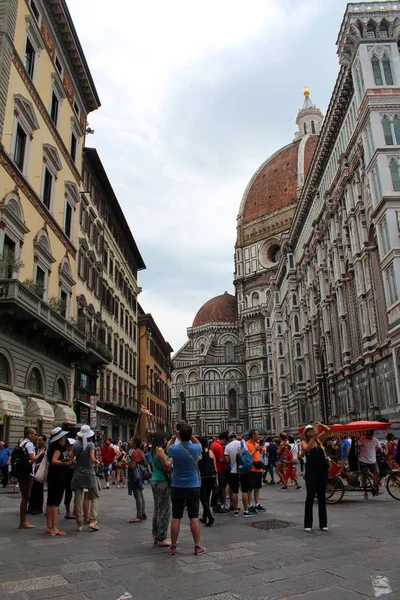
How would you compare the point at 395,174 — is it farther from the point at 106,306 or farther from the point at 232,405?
the point at 232,405

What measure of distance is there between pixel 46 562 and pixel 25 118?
58.4 ft

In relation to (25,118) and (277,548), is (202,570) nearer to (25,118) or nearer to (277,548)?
(277,548)

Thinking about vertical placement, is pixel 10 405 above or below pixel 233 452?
above

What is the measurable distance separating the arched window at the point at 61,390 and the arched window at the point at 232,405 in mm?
71869

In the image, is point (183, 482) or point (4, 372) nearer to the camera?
point (183, 482)

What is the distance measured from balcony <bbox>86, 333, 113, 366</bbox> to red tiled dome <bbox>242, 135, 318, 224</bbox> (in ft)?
247

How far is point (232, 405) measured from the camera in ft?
311

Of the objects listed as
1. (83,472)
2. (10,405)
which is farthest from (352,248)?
(83,472)

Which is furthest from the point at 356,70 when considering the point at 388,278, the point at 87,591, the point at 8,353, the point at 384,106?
the point at 87,591

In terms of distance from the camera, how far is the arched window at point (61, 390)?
2394cm

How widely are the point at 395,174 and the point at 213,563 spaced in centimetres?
2449

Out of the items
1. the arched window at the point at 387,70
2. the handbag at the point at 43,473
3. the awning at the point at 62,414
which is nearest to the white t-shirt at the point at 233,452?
the handbag at the point at 43,473

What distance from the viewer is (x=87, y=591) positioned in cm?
534

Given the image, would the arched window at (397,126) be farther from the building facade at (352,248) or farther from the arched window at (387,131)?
the arched window at (387,131)
